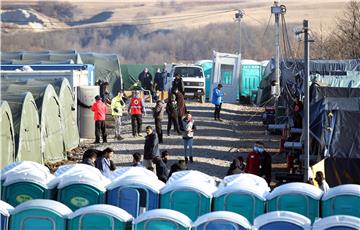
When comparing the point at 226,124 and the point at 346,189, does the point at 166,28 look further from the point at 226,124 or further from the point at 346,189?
the point at 346,189

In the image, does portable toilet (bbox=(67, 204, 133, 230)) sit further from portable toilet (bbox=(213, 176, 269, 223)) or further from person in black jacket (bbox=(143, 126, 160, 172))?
person in black jacket (bbox=(143, 126, 160, 172))

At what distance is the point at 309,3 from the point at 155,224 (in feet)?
251

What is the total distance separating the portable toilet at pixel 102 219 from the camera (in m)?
11.9

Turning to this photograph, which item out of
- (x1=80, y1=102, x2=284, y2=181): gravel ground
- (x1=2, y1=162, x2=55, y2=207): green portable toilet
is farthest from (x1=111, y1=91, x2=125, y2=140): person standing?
(x1=2, y1=162, x2=55, y2=207): green portable toilet

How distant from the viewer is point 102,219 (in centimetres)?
1190

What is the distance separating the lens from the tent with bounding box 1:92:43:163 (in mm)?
21219

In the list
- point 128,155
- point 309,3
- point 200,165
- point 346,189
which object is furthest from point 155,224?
point 309,3

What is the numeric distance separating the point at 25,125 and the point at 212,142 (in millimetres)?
7691

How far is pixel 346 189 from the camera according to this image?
13766mm

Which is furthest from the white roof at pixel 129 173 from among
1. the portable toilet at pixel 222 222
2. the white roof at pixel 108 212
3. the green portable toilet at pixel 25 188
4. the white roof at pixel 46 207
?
the portable toilet at pixel 222 222

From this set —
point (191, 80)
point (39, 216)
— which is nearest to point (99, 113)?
point (39, 216)

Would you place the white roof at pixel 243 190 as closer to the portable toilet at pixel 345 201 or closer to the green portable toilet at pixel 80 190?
the portable toilet at pixel 345 201

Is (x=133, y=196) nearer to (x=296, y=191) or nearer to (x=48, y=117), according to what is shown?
(x=296, y=191)

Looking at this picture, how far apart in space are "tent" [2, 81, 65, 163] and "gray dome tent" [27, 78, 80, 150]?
646mm
